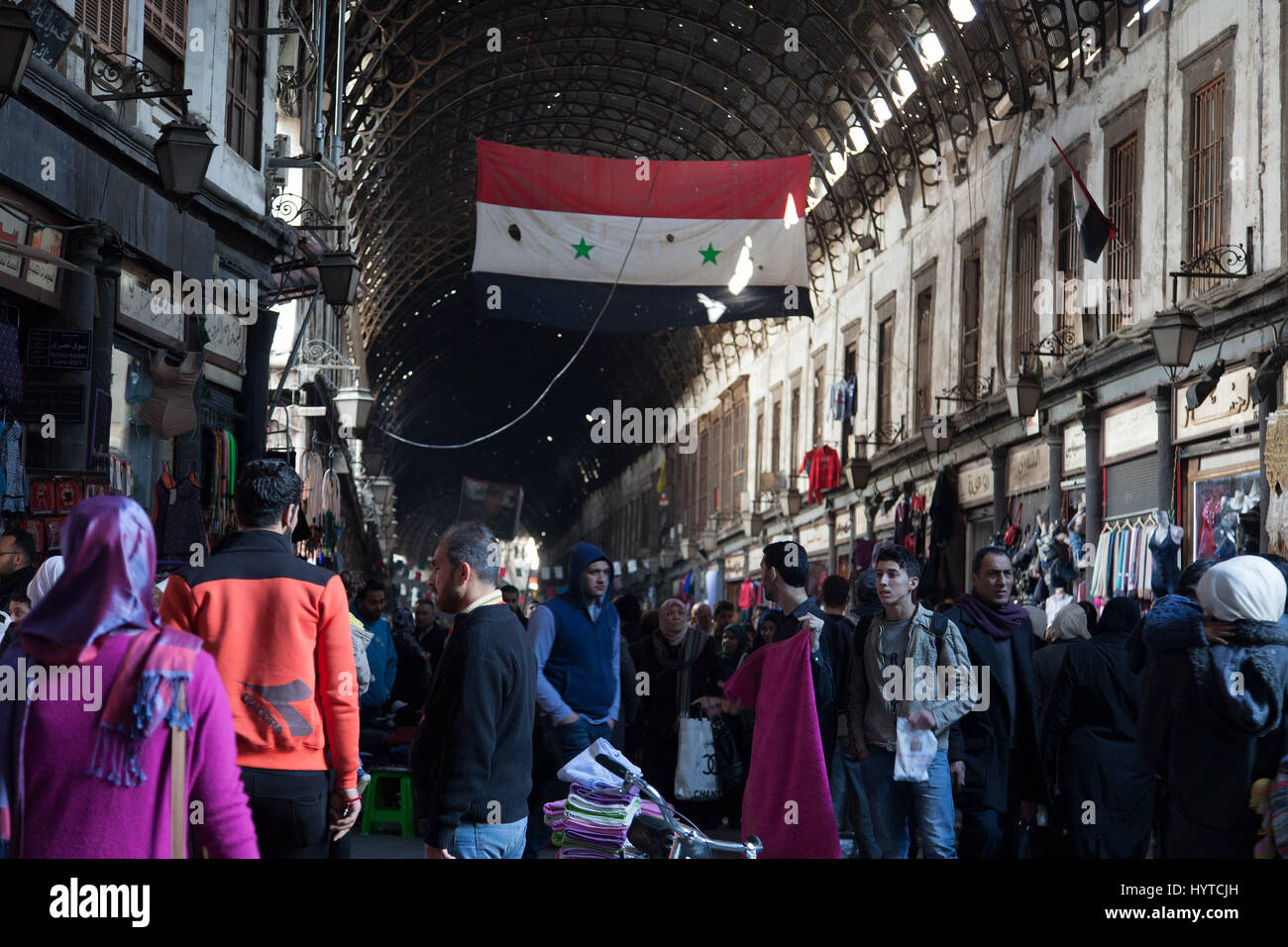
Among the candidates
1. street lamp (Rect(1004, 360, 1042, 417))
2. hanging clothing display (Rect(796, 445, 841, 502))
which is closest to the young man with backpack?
street lamp (Rect(1004, 360, 1042, 417))

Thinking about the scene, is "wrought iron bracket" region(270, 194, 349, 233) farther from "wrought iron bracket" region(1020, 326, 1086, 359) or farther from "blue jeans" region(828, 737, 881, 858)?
"blue jeans" region(828, 737, 881, 858)

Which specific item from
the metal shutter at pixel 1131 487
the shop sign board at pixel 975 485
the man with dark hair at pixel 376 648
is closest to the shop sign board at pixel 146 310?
the man with dark hair at pixel 376 648

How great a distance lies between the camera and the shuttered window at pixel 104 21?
33.2ft

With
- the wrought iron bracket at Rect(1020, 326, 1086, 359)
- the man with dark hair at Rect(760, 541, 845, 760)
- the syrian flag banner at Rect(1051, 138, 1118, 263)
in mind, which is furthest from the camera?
the wrought iron bracket at Rect(1020, 326, 1086, 359)

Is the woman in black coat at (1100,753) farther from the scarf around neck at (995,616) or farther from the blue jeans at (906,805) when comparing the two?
the blue jeans at (906,805)

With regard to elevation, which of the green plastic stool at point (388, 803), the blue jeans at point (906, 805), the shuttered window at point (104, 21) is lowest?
the green plastic stool at point (388, 803)

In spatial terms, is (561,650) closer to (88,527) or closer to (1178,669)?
(1178,669)

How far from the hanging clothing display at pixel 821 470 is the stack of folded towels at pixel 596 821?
21.7m

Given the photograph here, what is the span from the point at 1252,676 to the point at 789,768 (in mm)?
1775

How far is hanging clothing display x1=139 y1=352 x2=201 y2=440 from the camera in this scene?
1151cm

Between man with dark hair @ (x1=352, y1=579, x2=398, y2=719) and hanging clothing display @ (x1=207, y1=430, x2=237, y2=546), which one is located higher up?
hanging clothing display @ (x1=207, y1=430, x2=237, y2=546)

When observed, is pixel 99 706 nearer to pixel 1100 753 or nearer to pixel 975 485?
pixel 1100 753

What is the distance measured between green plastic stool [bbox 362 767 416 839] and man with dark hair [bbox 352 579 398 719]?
1.52 ft
